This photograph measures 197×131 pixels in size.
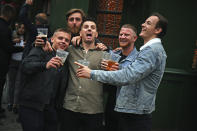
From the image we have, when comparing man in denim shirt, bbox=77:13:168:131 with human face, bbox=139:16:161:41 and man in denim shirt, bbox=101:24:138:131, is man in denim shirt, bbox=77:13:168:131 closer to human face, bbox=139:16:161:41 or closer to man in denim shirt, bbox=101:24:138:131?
human face, bbox=139:16:161:41

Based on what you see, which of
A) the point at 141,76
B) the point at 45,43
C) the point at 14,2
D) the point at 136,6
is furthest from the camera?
the point at 14,2

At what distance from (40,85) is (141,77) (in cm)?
117

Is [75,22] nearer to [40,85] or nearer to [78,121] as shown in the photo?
[40,85]

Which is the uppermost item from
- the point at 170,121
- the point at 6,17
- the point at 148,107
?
the point at 6,17

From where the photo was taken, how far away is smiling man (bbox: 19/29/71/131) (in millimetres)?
2980

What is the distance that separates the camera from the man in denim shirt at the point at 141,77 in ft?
8.49

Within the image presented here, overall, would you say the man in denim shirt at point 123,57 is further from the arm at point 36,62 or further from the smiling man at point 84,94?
the arm at point 36,62

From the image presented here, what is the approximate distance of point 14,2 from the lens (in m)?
9.19

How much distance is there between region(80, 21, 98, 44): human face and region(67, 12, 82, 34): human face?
0.65m

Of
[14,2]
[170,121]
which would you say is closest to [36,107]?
[170,121]

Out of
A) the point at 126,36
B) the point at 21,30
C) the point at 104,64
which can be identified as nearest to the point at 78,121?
the point at 104,64

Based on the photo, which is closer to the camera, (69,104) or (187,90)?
(69,104)

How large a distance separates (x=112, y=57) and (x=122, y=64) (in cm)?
31

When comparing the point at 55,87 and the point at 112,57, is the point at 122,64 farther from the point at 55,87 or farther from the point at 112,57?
the point at 55,87
